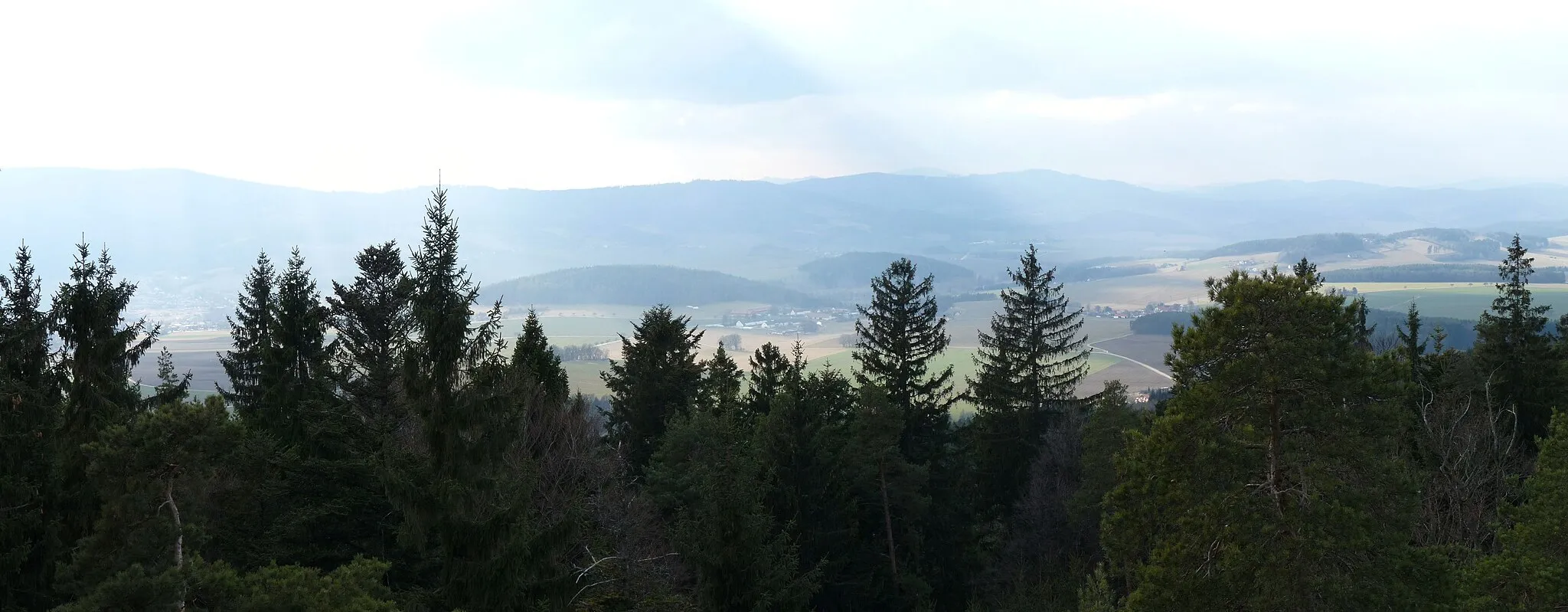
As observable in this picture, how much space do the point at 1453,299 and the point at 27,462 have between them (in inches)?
7436

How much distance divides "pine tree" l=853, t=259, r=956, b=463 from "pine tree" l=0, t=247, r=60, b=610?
24682mm

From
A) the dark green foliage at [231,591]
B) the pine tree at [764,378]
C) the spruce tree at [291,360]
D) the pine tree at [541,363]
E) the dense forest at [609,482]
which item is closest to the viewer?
the dark green foliage at [231,591]

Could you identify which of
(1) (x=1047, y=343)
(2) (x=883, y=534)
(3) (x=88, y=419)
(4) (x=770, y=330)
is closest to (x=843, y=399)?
(2) (x=883, y=534)

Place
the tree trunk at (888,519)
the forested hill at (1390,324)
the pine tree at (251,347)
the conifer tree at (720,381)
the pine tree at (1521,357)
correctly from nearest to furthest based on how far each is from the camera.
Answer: the pine tree at (251,347), the tree trunk at (888,519), the conifer tree at (720,381), the pine tree at (1521,357), the forested hill at (1390,324)

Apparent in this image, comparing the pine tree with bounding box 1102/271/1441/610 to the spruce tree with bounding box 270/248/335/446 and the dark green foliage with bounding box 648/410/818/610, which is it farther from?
the spruce tree with bounding box 270/248/335/446

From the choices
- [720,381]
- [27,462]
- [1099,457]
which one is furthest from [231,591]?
[720,381]

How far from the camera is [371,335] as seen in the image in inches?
816

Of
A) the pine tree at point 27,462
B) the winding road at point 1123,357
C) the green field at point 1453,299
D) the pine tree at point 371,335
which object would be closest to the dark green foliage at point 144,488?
the pine tree at point 27,462

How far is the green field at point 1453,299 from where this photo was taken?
465ft

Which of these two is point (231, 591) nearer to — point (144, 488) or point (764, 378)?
point (144, 488)

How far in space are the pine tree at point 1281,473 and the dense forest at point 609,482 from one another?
0.13ft

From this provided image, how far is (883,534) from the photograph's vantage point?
30.0 metres

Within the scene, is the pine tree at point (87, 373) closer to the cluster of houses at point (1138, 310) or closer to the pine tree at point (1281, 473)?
the pine tree at point (1281, 473)

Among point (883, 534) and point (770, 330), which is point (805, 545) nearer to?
point (883, 534)
